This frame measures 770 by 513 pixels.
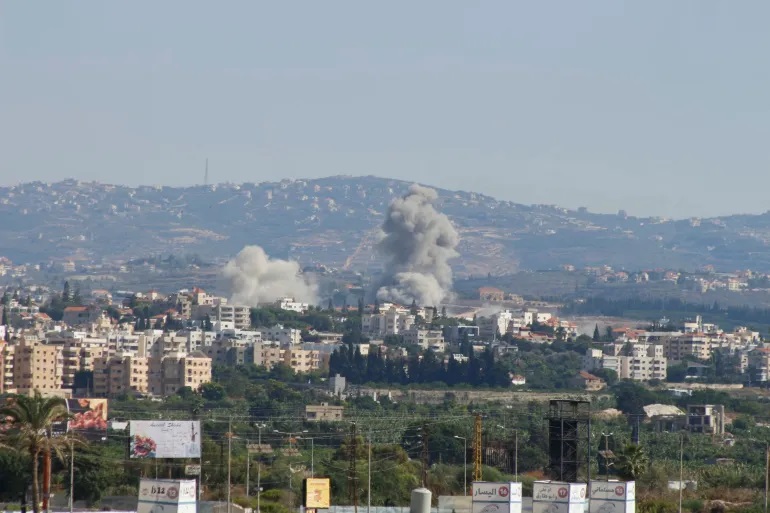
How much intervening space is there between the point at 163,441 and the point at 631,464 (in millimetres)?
17258

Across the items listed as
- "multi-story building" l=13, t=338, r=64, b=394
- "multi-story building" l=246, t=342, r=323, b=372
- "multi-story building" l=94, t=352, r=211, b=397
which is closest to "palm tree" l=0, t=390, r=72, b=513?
"multi-story building" l=13, t=338, r=64, b=394

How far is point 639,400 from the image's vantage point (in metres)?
138

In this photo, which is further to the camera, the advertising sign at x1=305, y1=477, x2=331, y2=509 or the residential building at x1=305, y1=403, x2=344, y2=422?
the residential building at x1=305, y1=403, x2=344, y2=422

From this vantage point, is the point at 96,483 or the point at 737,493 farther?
the point at 737,493

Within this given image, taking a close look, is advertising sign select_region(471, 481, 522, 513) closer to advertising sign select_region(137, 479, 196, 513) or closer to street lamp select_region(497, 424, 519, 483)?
advertising sign select_region(137, 479, 196, 513)

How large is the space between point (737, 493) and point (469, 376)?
85.1 metres

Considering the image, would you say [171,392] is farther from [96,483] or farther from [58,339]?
[96,483]

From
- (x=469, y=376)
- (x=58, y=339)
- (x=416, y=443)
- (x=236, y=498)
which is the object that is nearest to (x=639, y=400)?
(x=469, y=376)

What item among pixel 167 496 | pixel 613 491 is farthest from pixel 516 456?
pixel 167 496

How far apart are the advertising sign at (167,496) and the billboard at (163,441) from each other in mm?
14564

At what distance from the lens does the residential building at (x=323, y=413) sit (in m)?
122

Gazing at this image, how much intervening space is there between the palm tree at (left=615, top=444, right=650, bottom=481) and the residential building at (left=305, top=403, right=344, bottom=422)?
145ft

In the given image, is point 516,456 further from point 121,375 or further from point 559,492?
point 121,375

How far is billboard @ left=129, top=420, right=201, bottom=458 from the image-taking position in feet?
227
